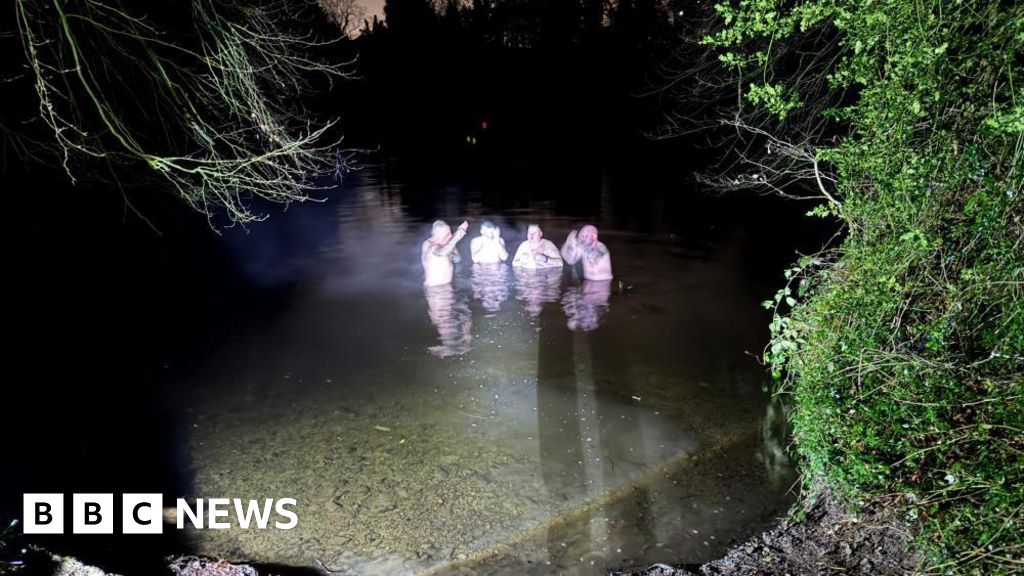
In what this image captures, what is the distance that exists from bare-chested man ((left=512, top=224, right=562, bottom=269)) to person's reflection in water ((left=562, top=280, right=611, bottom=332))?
104 centimetres

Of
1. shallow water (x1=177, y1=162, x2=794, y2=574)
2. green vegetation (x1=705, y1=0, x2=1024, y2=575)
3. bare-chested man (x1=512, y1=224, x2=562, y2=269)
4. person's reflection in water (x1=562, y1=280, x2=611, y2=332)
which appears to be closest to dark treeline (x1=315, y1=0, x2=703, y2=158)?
bare-chested man (x1=512, y1=224, x2=562, y2=269)

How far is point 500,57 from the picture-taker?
47.5 metres

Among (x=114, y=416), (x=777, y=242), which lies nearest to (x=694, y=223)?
(x=777, y=242)

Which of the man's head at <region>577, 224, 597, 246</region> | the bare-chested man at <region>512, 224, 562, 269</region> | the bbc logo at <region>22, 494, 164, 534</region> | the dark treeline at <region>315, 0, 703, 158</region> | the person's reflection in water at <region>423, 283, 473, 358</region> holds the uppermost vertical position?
the dark treeline at <region>315, 0, 703, 158</region>

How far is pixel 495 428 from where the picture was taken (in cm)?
595

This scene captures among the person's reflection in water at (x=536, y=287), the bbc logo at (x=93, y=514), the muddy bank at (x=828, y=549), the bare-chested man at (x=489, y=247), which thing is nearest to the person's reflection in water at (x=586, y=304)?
the person's reflection in water at (x=536, y=287)

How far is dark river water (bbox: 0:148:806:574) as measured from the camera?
4422 millimetres

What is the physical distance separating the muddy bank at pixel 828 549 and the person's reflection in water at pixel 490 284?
6.54 meters

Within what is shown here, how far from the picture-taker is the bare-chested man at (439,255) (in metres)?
10.9

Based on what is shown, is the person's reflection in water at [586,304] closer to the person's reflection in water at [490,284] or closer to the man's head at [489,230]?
the person's reflection in water at [490,284]

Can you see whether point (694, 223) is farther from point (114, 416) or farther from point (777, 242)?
point (114, 416)

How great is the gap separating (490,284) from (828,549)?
8.45 meters

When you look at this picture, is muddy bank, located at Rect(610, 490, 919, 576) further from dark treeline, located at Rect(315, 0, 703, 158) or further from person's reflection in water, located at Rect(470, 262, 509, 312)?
dark treeline, located at Rect(315, 0, 703, 158)

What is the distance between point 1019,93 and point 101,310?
42.7 ft
